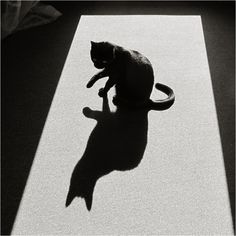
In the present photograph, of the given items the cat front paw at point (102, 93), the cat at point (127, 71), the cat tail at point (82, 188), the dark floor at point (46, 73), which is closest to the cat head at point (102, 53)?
the cat at point (127, 71)

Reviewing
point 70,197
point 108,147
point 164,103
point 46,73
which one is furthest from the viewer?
point 46,73

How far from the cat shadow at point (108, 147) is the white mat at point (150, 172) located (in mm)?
27

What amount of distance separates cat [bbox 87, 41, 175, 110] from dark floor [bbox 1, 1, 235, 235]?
1.09ft

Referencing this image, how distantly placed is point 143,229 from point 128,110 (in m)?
0.61

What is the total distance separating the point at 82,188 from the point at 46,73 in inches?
32.1

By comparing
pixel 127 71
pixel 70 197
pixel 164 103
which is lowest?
pixel 70 197

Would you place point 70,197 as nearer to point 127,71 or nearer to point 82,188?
point 82,188

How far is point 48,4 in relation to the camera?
246 centimetres

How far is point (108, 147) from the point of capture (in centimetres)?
138

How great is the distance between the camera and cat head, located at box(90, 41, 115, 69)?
4.58 feet

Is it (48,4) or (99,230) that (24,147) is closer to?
(99,230)

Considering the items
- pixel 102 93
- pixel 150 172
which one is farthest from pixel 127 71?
pixel 150 172

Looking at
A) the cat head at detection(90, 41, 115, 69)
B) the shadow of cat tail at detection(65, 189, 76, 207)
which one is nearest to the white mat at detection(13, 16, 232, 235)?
the shadow of cat tail at detection(65, 189, 76, 207)

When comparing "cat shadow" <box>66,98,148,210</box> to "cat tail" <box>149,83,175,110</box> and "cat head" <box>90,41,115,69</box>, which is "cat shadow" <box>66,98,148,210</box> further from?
"cat head" <box>90,41,115,69</box>
